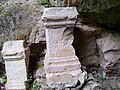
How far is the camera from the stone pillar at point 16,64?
9.02 feet

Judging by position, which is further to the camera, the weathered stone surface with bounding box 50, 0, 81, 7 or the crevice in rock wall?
the crevice in rock wall

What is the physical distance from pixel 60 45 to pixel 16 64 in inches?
23.5

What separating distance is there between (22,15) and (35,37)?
1.30ft

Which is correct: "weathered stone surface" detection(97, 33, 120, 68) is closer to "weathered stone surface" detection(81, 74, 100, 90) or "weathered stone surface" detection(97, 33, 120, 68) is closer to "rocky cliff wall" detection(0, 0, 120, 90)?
"rocky cliff wall" detection(0, 0, 120, 90)

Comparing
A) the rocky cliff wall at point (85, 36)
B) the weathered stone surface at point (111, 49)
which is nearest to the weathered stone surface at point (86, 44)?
the rocky cliff wall at point (85, 36)

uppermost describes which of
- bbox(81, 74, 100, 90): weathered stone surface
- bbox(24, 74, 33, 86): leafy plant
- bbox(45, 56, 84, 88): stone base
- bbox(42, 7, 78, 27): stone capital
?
bbox(42, 7, 78, 27): stone capital

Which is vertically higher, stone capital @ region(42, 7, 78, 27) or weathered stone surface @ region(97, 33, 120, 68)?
stone capital @ region(42, 7, 78, 27)

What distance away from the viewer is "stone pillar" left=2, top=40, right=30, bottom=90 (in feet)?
9.02

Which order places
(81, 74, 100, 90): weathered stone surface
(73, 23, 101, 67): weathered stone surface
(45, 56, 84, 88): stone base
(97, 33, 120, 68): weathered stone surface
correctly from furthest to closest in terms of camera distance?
(73, 23, 101, 67): weathered stone surface → (97, 33, 120, 68): weathered stone surface → (45, 56, 84, 88): stone base → (81, 74, 100, 90): weathered stone surface

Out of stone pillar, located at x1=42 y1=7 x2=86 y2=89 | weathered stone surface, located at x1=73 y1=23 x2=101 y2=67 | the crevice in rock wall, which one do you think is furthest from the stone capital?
the crevice in rock wall

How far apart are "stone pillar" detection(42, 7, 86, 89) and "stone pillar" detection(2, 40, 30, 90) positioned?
13.1 inches

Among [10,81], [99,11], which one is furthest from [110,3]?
[10,81]

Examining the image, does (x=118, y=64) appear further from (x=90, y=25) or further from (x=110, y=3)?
(x=110, y=3)

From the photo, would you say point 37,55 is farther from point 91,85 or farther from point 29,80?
point 91,85
